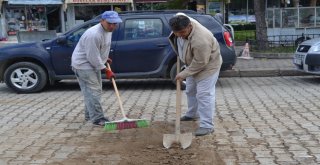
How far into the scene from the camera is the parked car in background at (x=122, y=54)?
10188 mm

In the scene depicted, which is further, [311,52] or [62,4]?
[62,4]

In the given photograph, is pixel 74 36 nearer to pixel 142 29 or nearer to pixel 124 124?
pixel 142 29

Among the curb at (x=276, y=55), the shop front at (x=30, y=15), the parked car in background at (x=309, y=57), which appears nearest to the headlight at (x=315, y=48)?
the parked car in background at (x=309, y=57)

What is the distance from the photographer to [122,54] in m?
10.2

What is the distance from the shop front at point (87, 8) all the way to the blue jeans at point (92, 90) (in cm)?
2408

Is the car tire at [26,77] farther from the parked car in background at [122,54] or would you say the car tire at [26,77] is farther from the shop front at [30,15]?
the shop front at [30,15]

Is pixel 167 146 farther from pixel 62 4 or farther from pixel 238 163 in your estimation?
pixel 62 4

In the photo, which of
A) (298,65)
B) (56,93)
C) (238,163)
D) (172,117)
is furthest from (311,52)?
(238,163)

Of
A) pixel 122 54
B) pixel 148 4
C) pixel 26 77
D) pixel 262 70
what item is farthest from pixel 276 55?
pixel 148 4

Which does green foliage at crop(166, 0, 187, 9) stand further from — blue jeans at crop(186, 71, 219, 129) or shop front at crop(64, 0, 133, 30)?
blue jeans at crop(186, 71, 219, 129)

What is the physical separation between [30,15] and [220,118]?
25452 mm

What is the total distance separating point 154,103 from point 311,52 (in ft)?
12.5

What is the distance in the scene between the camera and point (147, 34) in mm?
10344

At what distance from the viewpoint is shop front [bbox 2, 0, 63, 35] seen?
30.2 m
